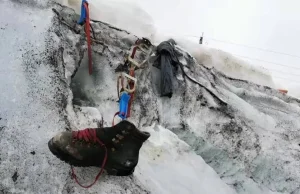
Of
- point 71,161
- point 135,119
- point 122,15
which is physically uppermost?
point 122,15

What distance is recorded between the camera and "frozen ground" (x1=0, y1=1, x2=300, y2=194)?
2.79 metres

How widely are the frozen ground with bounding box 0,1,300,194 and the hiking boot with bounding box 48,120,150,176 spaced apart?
211 millimetres

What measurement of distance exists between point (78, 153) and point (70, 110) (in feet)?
2.68

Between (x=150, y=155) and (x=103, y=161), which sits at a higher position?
(x=103, y=161)

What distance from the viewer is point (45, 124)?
298 cm

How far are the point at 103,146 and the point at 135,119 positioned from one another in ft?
4.18

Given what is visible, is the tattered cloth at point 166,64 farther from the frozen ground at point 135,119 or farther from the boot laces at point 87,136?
the boot laces at point 87,136

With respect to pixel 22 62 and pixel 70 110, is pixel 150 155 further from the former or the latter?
pixel 22 62

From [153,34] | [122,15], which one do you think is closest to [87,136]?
[122,15]

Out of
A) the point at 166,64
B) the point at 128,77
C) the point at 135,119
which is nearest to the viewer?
the point at 128,77

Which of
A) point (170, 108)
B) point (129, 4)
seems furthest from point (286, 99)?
point (129, 4)

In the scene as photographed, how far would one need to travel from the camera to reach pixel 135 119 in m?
3.89

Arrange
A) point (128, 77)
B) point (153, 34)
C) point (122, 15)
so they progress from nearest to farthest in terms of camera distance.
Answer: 1. point (128, 77)
2. point (122, 15)
3. point (153, 34)

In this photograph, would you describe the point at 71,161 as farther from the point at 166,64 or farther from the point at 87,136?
the point at 166,64
